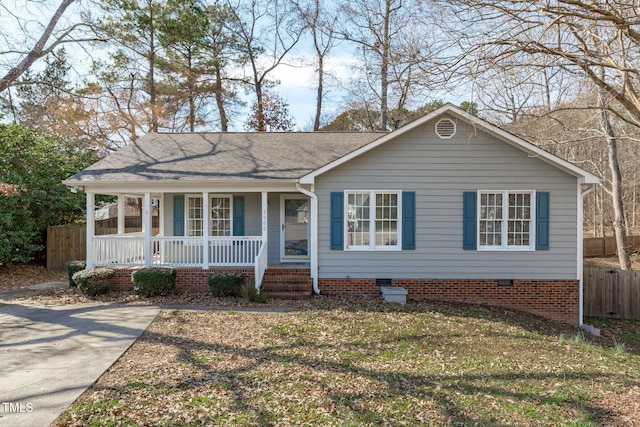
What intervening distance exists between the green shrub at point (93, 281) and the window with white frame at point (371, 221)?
6.05 metres

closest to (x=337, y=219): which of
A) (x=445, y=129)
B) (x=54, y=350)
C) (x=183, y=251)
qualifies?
(x=445, y=129)

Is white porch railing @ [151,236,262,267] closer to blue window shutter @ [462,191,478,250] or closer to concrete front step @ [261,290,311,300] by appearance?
concrete front step @ [261,290,311,300]

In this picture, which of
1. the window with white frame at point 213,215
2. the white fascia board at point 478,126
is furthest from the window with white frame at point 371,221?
the window with white frame at point 213,215

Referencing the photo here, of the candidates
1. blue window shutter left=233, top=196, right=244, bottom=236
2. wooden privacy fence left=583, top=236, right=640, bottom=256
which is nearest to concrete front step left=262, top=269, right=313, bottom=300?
blue window shutter left=233, top=196, right=244, bottom=236

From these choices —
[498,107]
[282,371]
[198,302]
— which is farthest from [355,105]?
[282,371]

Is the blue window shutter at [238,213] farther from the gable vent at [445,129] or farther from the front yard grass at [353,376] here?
the gable vent at [445,129]

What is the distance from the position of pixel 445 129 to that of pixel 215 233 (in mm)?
7079

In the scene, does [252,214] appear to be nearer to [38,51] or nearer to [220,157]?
[220,157]

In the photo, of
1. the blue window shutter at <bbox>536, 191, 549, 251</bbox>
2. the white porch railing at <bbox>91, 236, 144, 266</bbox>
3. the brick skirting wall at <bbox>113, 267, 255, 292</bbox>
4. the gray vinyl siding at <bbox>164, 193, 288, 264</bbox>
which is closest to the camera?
the blue window shutter at <bbox>536, 191, 549, 251</bbox>

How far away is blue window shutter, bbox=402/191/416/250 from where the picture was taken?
10.2m

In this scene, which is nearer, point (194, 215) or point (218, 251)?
point (218, 251)

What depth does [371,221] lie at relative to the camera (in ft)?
33.9

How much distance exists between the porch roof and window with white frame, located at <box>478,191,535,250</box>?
3787 mm

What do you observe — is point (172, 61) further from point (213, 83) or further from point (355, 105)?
point (355, 105)
